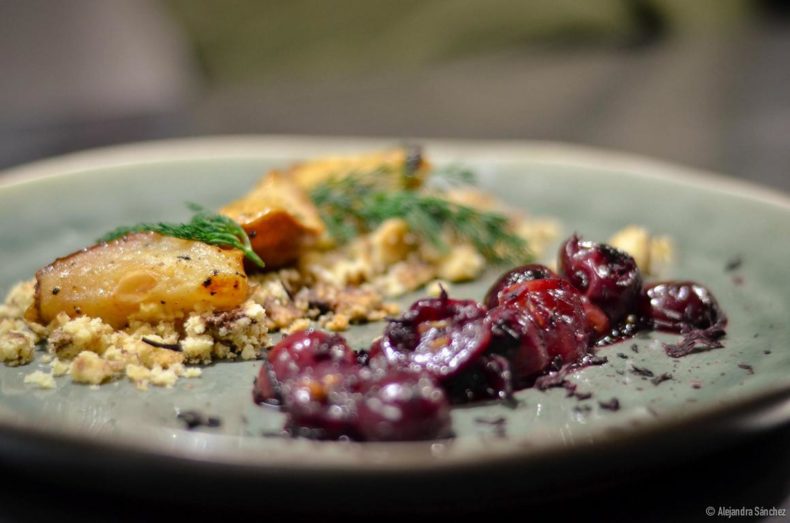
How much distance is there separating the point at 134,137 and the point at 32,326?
9.06ft

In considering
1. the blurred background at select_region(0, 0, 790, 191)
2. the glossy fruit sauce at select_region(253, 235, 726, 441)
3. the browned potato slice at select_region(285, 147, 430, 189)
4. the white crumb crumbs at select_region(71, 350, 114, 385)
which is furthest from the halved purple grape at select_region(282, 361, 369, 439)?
the blurred background at select_region(0, 0, 790, 191)

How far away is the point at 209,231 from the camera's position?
1.91 meters

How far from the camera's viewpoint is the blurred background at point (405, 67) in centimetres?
497

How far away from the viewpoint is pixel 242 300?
6.11 feet

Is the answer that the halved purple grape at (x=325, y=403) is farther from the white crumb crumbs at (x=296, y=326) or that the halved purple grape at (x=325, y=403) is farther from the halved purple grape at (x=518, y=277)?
Result: the halved purple grape at (x=518, y=277)

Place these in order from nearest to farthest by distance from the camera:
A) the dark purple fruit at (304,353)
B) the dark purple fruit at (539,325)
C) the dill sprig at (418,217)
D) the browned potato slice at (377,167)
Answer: the dark purple fruit at (304,353), the dark purple fruit at (539,325), the dill sprig at (418,217), the browned potato slice at (377,167)

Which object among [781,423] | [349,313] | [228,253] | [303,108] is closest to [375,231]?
[349,313]

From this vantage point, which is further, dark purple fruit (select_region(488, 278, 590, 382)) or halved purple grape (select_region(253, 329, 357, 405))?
dark purple fruit (select_region(488, 278, 590, 382))

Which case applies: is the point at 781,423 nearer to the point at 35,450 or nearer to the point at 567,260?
the point at 567,260

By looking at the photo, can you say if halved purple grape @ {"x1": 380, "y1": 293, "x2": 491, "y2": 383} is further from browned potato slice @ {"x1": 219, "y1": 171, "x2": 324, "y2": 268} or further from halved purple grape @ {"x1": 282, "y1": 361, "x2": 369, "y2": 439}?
browned potato slice @ {"x1": 219, "y1": 171, "x2": 324, "y2": 268}

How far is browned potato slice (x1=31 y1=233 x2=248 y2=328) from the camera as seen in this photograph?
1794 mm

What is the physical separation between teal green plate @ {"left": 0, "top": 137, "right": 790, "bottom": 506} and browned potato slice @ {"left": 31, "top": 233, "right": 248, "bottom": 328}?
168 millimetres

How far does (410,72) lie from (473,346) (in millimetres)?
4771

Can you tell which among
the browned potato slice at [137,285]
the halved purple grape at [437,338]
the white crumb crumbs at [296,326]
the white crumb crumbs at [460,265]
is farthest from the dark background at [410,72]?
the halved purple grape at [437,338]
